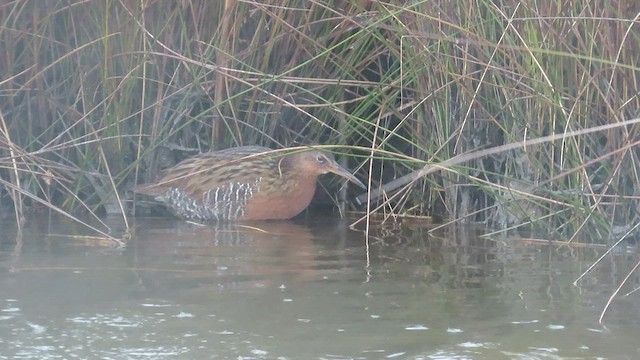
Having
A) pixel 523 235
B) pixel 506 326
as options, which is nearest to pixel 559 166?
pixel 523 235

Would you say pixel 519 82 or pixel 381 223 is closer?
pixel 519 82

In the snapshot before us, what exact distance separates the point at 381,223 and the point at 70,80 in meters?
1.94

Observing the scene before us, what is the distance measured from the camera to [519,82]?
20.4 feet

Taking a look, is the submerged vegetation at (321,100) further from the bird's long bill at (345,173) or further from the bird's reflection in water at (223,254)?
the bird's reflection in water at (223,254)

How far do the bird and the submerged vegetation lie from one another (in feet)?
0.53

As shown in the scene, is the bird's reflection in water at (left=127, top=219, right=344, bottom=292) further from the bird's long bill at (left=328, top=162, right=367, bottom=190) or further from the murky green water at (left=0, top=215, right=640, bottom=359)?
the bird's long bill at (left=328, top=162, right=367, bottom=190)

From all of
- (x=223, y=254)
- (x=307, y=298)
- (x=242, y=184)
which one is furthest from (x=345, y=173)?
(x=307, y=298)

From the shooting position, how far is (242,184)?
7676 mm

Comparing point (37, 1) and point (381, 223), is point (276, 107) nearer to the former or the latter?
point (381, 223)

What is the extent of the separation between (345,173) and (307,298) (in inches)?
86.4

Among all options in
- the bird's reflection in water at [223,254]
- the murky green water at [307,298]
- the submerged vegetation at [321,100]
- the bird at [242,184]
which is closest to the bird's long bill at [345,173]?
the bird at [242,184]

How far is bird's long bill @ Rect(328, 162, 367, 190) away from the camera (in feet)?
24.1

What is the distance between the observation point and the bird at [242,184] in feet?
24.4

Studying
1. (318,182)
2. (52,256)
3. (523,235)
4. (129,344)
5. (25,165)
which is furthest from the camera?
(318,182)
